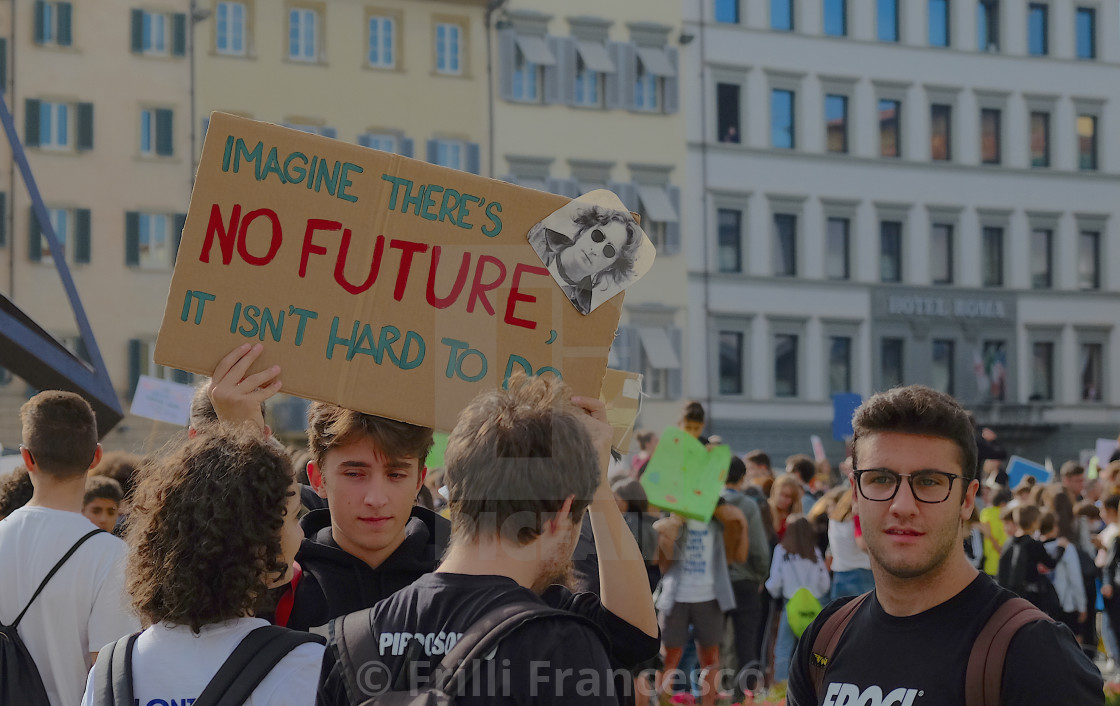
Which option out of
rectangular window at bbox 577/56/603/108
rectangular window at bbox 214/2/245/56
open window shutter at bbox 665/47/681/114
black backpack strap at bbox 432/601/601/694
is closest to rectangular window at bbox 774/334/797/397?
open window shutter at bbox 665/47/681/114

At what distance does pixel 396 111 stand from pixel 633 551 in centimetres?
3077

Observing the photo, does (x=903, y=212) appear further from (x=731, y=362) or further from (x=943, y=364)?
(x=731, y=362)

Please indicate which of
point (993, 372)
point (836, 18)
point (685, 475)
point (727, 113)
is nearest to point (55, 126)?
point (727, 113)

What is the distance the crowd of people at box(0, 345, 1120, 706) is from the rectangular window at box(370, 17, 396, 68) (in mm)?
29570

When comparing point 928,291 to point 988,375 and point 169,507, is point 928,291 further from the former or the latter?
point 169,507

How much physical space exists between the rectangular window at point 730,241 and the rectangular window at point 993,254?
23.5 feet

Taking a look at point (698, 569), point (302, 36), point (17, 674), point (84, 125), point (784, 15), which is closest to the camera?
point (17, 674)

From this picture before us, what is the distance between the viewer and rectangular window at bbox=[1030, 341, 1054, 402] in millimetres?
38375

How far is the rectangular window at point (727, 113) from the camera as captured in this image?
35531mm

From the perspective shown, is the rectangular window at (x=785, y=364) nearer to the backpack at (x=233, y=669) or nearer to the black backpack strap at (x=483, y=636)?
the backpack at (x=233, y=669)

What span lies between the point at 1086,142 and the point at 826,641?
130ft

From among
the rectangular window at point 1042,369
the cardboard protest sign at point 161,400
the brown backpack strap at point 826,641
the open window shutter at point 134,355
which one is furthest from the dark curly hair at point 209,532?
the rectangular window at point 1042,369

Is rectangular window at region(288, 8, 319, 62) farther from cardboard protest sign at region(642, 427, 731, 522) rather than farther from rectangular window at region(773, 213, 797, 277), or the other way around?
cardboard protest sign at region(642, 427, 731, 522)

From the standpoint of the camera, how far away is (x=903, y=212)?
37.1 metres
